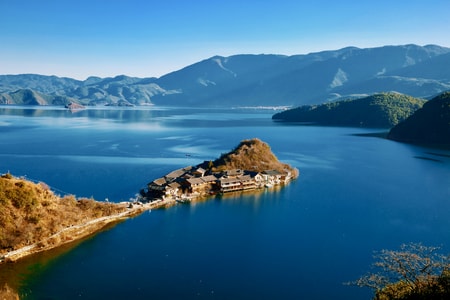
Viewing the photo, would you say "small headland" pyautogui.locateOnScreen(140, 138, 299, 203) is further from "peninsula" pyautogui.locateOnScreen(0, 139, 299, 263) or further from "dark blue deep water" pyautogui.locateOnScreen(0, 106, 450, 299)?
"dark blue deep water" pyautogui.locateOnScreen(0, 106, 450, 299)

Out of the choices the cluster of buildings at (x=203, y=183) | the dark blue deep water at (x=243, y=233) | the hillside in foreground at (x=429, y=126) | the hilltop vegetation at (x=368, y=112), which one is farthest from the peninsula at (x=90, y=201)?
the hilltop vegetation at (x=368, y=112)

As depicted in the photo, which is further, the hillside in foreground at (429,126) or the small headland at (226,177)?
the hillside in foreground at (429,126)

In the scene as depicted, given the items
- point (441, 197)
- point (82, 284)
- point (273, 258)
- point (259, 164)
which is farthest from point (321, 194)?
point (82, 284)

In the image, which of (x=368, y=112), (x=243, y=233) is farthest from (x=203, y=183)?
(x=368, y=112)

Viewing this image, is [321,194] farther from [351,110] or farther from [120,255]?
[351,110]

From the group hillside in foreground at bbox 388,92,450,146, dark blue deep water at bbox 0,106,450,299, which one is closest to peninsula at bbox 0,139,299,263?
dark blue deep water at bbox 0,106,450,299

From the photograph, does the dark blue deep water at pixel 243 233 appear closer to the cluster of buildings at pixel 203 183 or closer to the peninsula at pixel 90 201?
the peninsula at pixel 90 201

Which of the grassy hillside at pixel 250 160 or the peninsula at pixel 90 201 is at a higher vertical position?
the grassy hillside at pixel 250 160

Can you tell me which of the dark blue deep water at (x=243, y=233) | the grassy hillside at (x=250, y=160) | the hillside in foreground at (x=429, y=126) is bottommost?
the dark blue deep water at (x=243, y=233)
